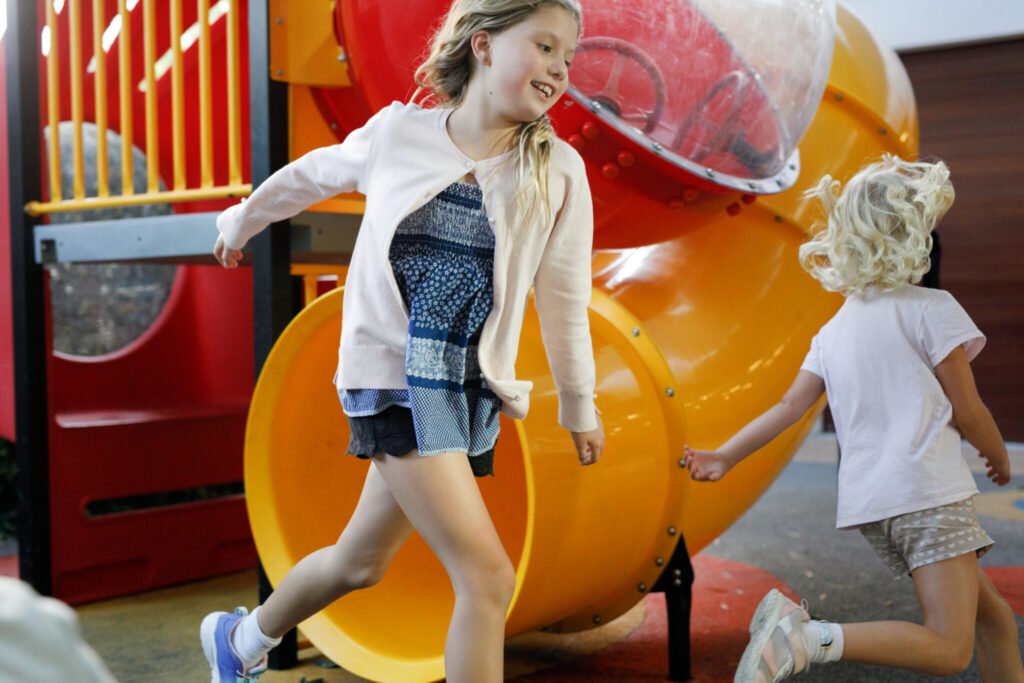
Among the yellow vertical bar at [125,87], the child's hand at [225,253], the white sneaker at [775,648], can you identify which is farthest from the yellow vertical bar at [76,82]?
the white sneaker at [775,648]

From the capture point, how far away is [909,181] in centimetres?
163

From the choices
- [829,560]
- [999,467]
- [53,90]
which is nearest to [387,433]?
[999,467]

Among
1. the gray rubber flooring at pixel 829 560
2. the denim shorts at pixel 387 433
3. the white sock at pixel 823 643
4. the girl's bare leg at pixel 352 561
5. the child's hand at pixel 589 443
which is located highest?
the denim shorts at pixel 387 433

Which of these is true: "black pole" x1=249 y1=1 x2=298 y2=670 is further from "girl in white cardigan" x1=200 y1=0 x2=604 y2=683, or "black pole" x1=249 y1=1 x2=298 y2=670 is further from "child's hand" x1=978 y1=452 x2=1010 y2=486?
"child's hand" x1=978 y1=452 x2=1010 y2=486

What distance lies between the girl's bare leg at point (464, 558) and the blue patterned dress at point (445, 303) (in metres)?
0.04

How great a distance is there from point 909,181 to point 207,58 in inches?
57.0

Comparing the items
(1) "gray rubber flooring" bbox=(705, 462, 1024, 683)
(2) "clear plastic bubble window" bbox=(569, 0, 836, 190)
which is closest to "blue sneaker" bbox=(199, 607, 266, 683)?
(1) "gray rubber flooring" bbox=(705, 462, 1024, 683)

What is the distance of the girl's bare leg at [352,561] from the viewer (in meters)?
1.46

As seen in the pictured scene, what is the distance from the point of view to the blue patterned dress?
1.28 m

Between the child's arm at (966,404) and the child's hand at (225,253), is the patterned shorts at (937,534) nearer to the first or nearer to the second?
the child's arm at (966,404)

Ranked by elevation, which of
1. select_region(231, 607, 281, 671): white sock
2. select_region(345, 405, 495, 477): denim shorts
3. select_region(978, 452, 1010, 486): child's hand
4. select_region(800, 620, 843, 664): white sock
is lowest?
select_region(231, 607, 281, 671): white sock

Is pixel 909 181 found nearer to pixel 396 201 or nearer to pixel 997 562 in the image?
pixel 396 201

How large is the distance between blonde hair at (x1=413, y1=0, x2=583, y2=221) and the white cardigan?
0.07 ft

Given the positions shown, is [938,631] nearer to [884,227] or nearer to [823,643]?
[823,643]
